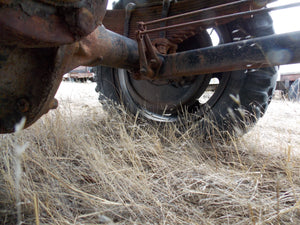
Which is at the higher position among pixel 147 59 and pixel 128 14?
pixel 128 14

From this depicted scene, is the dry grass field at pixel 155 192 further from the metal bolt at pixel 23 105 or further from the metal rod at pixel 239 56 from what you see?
the metal rod at pixel 239 56

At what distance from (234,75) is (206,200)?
110 cm

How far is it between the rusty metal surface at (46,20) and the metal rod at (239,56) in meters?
0.90

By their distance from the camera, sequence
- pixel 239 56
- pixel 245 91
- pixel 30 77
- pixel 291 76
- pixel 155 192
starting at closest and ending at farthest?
1. pixel 30 77
2. pixel 155 192
3. pixel 239 56
4. pixel 245 91
5. pixel 291 76

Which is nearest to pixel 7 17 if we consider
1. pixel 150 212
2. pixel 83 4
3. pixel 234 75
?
pixel 83 4

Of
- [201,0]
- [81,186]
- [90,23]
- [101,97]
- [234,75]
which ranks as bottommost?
[81,186]

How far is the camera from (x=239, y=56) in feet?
4.61

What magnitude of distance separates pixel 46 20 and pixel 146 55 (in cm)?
104

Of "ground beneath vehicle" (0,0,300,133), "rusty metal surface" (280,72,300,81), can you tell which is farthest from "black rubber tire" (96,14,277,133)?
"rusty metal surface" (280,72,300,81)

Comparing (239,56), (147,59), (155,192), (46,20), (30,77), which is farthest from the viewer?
(147,59)

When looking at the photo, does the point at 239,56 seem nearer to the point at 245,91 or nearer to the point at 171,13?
the point at 245,91

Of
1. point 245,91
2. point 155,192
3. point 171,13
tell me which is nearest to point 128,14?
point 171,13

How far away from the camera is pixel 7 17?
1.89 feet

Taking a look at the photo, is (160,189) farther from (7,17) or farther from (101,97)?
(101,97)
